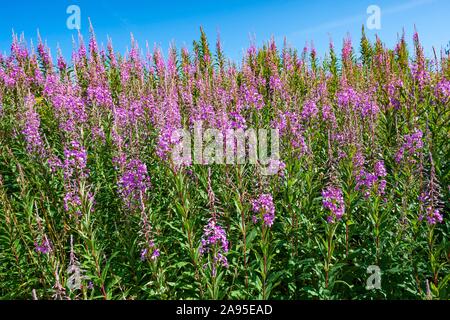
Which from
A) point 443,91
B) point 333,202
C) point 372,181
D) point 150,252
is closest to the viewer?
point 150,252

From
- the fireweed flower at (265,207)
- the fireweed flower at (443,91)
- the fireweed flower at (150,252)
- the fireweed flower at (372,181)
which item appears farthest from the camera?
the fireweed flower at (443,91)

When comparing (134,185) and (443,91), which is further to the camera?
(443,91)

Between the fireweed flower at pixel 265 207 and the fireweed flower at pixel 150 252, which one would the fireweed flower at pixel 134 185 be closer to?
the fireweed flower at pixel 150 252

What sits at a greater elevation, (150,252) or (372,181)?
(372,181)

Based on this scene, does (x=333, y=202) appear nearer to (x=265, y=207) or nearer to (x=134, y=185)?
(x=265, y=207)

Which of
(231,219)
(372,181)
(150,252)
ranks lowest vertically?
(150,252)

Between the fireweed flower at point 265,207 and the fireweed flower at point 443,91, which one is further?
the fireweed flower at point 443,91

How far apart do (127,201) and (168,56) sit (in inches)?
408

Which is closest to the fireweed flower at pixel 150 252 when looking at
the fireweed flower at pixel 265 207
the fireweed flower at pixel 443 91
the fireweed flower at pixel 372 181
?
the fireweed flower at pixel 265 207

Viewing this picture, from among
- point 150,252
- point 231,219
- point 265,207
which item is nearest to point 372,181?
point 265,207

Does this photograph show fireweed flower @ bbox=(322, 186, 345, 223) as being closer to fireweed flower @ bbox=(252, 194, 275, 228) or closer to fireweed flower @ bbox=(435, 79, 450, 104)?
fireweed flower @ bbox=(252, 194, 275, 228)
